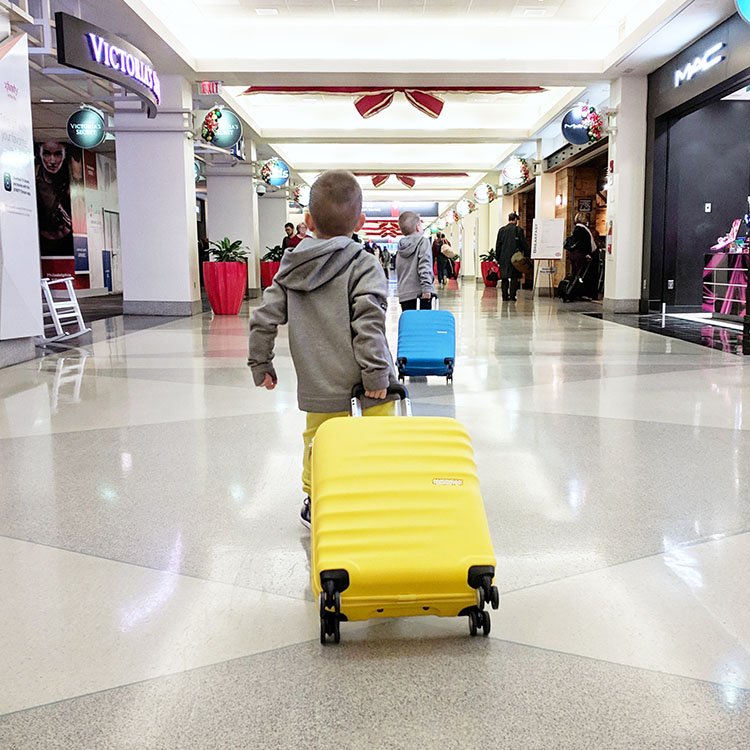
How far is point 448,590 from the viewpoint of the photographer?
75.4 inches

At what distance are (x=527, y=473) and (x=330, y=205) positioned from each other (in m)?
1.65

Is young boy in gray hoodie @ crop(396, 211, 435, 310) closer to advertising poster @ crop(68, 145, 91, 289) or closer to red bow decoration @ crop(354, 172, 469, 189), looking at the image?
advertising poster @ crop(68, 145, 91, 289)

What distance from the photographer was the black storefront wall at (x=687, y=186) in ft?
42.0

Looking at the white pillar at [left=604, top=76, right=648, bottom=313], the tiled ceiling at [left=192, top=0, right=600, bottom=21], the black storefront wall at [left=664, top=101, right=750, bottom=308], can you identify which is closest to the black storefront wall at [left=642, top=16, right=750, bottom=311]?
the black storefront wall at [left=664, top=101, right=750, bottom=308]

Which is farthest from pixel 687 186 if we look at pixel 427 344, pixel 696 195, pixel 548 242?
pixel 427 344

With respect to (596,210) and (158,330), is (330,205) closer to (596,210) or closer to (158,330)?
(158,330)

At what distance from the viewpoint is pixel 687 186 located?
44.0 feet

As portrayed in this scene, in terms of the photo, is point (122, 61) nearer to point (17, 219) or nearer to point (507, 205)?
point (17, 219)

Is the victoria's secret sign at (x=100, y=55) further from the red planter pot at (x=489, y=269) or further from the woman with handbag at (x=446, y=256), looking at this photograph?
the red planter pot at (x=489, y=269)

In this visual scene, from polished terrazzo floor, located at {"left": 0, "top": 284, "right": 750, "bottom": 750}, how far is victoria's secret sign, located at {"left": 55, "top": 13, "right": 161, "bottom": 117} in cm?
412

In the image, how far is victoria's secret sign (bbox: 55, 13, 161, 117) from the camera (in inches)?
290

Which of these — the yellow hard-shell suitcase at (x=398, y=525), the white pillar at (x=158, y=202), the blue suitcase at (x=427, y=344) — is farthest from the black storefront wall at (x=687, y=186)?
the yellow hard-shell suitcase at (x=398, y=525)

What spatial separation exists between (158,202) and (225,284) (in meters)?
1.70

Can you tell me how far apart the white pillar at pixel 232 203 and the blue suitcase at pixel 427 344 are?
1336cm
